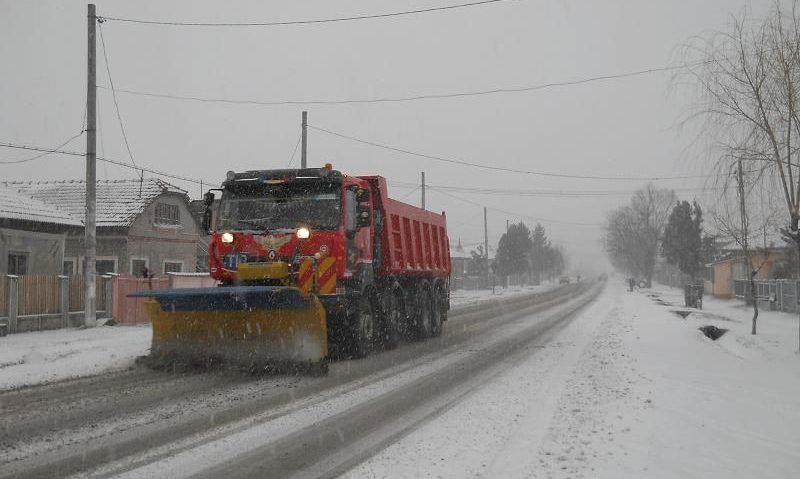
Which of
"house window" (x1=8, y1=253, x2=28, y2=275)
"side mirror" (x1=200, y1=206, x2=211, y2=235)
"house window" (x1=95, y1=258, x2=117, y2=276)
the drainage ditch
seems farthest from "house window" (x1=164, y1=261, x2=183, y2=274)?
the drainage ditch

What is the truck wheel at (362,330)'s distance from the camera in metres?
11.8

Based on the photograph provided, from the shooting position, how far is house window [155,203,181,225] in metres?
32.7

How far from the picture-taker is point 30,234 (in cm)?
2211

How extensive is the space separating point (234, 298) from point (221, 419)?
10.00 feet

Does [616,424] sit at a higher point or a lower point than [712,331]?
higher

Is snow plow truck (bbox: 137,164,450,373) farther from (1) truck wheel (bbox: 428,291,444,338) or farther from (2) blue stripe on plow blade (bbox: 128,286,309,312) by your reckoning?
(1) truck wheel (bbox: 428,291,444,338)

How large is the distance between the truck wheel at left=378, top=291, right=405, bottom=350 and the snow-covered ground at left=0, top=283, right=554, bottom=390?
4478 millimetres

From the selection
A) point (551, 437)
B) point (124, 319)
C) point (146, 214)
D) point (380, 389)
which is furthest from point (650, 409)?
point (146, 214)

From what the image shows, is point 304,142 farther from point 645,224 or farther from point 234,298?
point 645,224

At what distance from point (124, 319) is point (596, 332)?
13.5 meters

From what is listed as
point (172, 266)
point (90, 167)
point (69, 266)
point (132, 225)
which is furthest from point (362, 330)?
point (172, 266)

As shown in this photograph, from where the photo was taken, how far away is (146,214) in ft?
103

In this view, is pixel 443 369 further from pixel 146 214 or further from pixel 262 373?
pixel 146 214

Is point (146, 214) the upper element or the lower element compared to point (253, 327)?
upper
